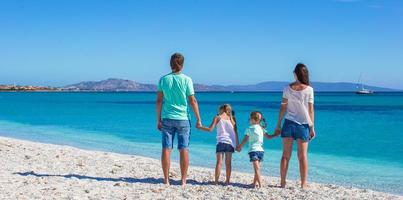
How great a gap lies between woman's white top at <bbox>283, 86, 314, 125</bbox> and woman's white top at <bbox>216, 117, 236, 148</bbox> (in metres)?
1.00

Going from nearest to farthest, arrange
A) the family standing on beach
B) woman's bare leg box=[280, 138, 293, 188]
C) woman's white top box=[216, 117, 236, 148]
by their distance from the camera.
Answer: the family standing on beach, woman's bare leg box=[280, 138, 293, 188], woman's white top box=[216, 117, 236, 148]

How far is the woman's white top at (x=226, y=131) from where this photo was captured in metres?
7.81

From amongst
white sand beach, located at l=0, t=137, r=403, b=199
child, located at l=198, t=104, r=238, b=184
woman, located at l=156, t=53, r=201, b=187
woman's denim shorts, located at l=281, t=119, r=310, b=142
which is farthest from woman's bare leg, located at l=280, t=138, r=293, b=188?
woman, located at l=156, t=53, r=201, b=187

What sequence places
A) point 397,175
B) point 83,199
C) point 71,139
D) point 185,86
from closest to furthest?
1. point 83,199
2. point 185,86
3. point 397,175
4. point 71,139

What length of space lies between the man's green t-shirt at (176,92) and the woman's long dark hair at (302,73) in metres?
1.54

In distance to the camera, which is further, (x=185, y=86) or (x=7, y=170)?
(x=7, y=170)

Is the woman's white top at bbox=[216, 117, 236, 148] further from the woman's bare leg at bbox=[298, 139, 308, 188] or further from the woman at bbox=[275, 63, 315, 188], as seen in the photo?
the woman's bare leg at bbox=[298, 139, 308, 188]

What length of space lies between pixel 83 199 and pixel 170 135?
62.0 inches

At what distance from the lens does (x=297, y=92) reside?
23.8 ft

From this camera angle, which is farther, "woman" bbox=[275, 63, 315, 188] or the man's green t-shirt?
the man's green t-shirt

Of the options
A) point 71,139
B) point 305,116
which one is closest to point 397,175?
point 305,116

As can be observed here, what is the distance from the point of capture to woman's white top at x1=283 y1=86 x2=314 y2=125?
7.23m

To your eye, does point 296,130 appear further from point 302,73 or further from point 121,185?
point 121,185

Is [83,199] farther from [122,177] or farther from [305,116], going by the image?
[305,116]
